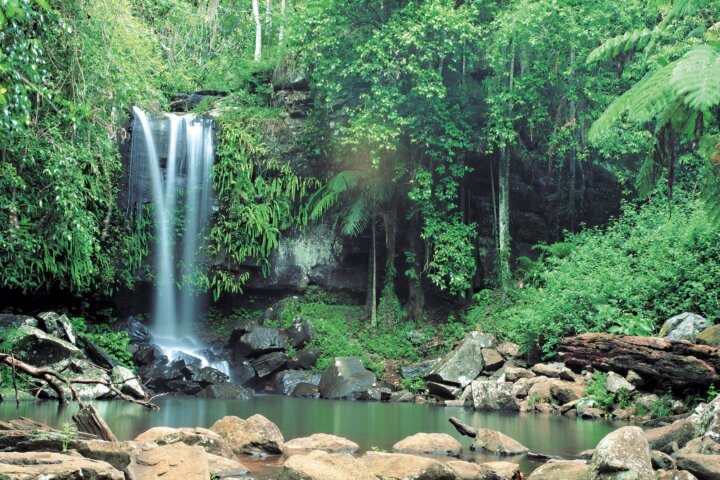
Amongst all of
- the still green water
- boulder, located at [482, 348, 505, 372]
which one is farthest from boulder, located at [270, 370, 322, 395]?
boulder, located at [482, 348, 505, 372]

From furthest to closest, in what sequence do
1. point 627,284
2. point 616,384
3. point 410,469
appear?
1. point 627,284
2. point 616,384
3. point 410,469

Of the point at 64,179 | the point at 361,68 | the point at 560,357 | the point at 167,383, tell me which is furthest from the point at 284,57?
the point at 560,357

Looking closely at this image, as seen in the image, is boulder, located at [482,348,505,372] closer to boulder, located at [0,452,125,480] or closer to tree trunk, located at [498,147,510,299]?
tree trunk, located at [498,147,510,299]

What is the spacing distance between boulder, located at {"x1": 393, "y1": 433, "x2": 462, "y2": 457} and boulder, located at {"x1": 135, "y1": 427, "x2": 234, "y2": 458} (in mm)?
1937

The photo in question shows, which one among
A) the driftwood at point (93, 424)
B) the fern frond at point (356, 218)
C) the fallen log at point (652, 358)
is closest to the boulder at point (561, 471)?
the driftwood at point (93, 424)

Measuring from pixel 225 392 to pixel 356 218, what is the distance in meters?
6.75

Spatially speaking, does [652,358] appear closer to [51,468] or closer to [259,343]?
[259,343]

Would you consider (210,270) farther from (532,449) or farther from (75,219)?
(532,449)

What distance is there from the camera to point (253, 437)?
7.50 m

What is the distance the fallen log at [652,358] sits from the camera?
35.3 feet

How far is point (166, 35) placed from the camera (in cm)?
2789

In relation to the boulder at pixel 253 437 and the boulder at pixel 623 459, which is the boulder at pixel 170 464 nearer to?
the boulder at pixel 253 437

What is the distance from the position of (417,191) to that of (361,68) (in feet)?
11.8

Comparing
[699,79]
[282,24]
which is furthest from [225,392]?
[282,24]
